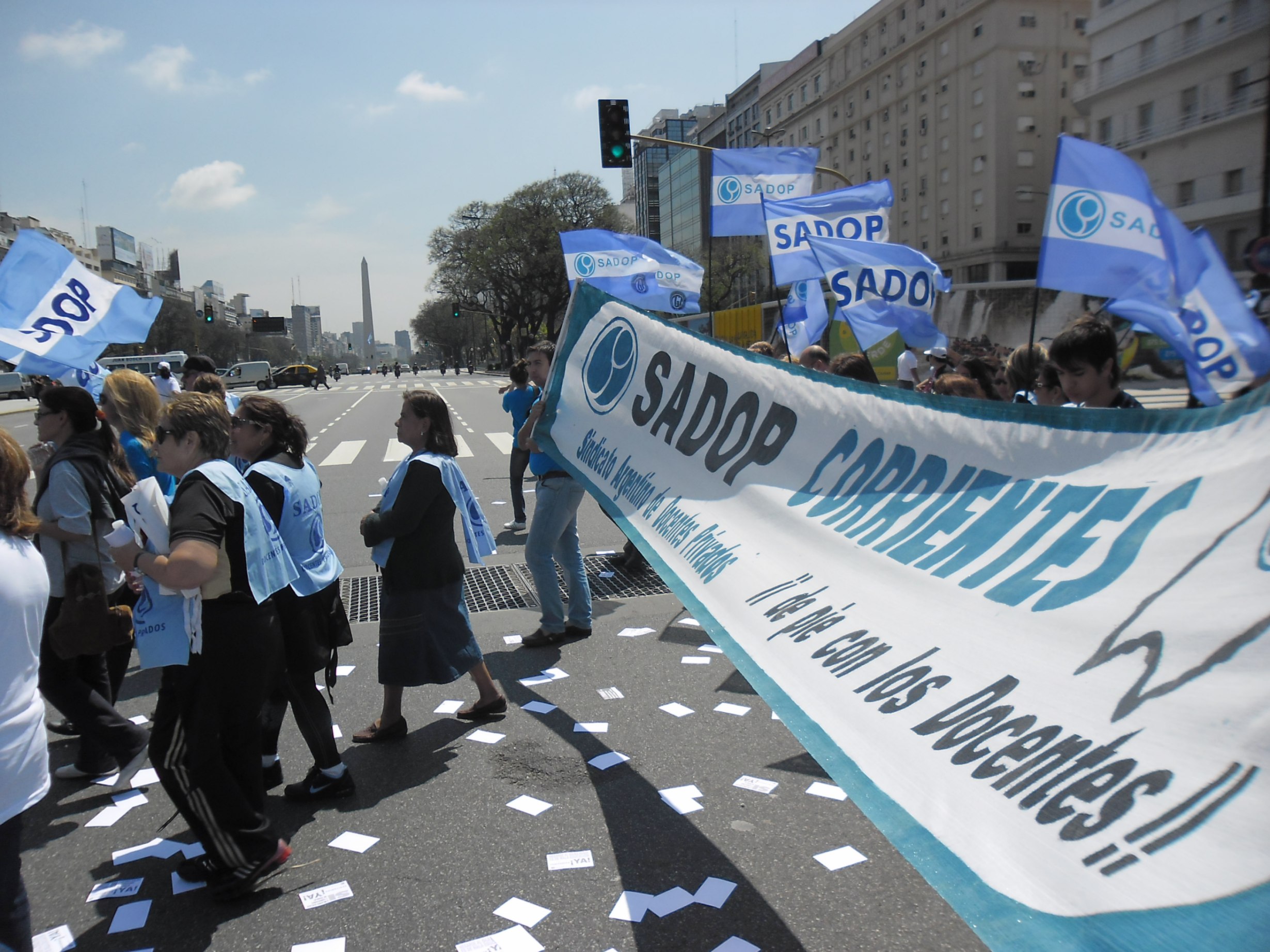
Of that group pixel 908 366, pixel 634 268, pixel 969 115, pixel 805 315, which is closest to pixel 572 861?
pixel 805 315

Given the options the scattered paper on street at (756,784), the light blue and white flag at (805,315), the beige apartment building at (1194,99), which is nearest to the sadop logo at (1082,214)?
the light blue and white flag at (805,315)

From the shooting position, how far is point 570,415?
443 cm

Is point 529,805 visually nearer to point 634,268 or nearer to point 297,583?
point 297,583

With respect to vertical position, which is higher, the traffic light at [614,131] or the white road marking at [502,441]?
the traffic light at [614,131]

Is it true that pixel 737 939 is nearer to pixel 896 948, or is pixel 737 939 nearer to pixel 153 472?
pixel 896 948

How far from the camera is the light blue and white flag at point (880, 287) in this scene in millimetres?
7629

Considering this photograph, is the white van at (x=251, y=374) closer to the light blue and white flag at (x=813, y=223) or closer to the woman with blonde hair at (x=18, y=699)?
the light blue and white flag at (x=813, y=223)

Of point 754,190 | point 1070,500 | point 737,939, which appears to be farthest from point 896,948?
point 754,190

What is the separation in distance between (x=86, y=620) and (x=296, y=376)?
6612cm

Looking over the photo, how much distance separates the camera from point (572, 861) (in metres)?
3.33

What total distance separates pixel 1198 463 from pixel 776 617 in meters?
1.17

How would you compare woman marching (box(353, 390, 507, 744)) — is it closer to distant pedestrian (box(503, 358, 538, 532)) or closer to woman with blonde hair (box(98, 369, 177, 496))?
woman with blonde hair (box(98, 369, 177, 496))

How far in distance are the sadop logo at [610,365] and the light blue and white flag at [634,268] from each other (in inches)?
287

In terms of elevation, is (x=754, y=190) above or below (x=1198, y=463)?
above
